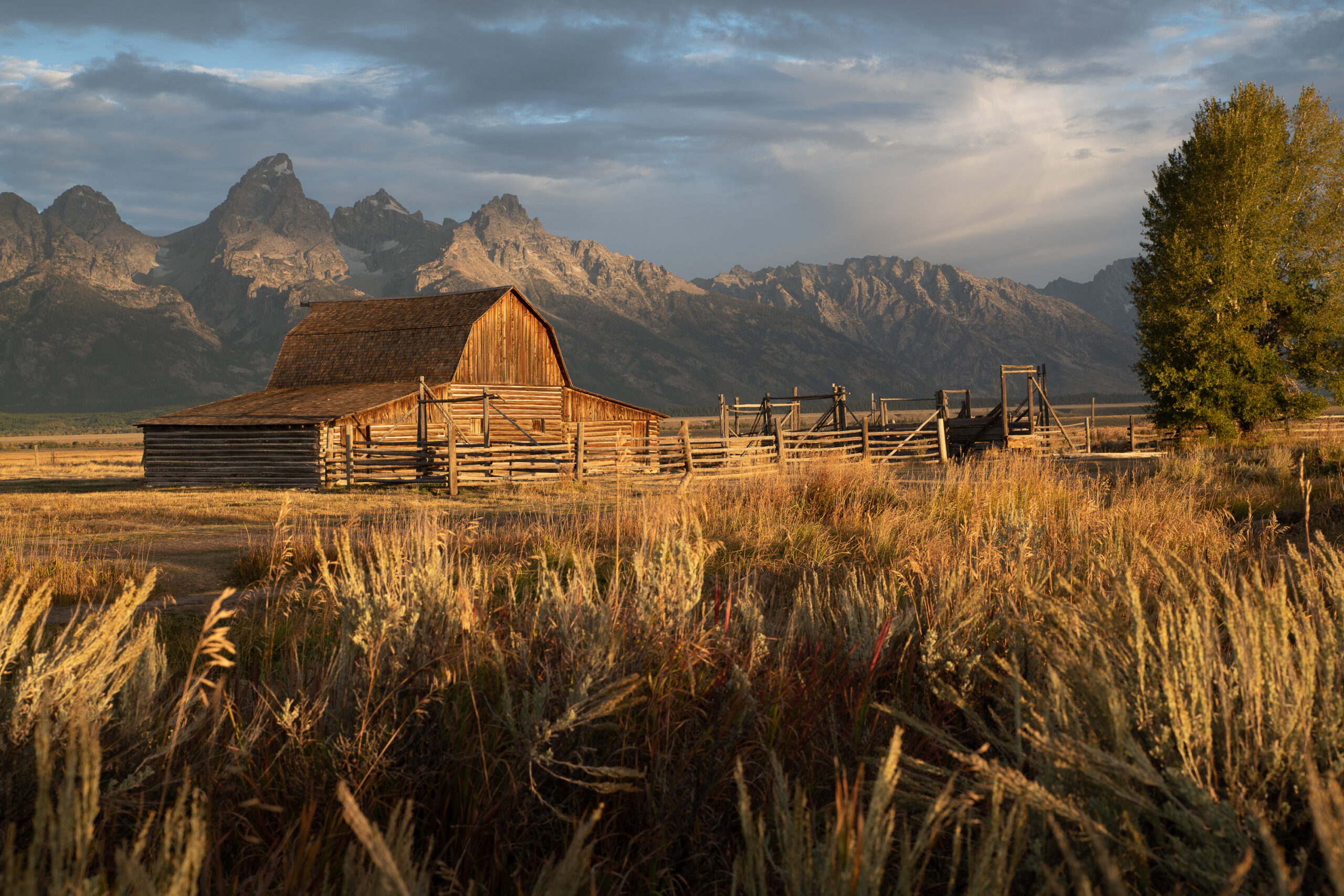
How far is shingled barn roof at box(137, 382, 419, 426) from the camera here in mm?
25078

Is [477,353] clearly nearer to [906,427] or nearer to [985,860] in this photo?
[906,427]

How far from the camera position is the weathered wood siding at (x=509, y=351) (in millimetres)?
29750

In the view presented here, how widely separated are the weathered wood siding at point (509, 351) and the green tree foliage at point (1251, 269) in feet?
65.4

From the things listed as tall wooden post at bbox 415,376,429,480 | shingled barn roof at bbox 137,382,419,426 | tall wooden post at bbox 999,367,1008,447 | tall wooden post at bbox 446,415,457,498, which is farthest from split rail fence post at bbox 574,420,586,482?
tall wooden post at bbox 999,367,1008,447

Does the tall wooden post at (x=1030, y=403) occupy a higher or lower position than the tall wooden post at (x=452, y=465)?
higher

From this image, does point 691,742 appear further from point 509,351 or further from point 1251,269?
point 509,351

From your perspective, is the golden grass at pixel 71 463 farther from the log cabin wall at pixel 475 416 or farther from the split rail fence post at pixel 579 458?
the split rail fence post at pixel 579 458

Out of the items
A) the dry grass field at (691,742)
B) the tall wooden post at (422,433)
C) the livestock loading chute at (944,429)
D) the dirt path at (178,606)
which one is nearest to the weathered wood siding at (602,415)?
the livestock loading chute at (944,429)

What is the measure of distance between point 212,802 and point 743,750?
1694 millimetres

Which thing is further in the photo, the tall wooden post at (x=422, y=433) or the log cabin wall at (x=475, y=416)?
the log cabin wall at (x=475, y=416)

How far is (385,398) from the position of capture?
26.1 meters

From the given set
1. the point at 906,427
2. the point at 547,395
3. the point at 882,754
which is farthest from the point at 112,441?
the point at 882,754

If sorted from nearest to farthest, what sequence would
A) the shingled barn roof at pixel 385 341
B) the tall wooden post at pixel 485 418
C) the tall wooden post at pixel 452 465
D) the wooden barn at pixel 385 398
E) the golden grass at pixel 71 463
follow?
the tall wooden post at pixel 452 465
the wooden barn at pixel 385 398
the tall wooden post at pixel 485 418
the shingled barn roof at pixel 385 341
the golden grass at pixel 71 463

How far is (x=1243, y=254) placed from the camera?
22016 millimetres
